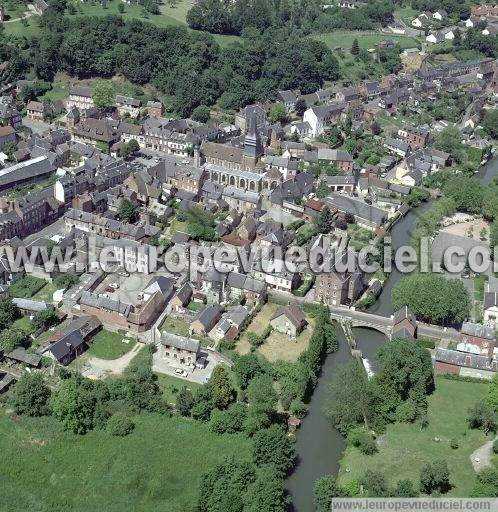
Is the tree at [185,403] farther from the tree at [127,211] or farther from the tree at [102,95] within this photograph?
the tree at [102,95]

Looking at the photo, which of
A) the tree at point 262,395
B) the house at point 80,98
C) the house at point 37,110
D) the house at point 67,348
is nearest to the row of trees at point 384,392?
the tree at point 262,395

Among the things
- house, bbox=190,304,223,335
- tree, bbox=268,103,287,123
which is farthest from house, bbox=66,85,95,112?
house, bbox=190,304,223,335

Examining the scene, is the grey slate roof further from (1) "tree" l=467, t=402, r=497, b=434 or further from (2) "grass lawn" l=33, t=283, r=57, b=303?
(1) "tree" l=467, t=402, r=497, b=434

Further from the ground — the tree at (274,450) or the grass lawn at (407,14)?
the grass lawn at (407,14)

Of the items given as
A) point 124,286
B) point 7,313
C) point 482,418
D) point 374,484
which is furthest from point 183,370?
point 482,418

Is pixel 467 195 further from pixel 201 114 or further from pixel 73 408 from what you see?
pixel 73 408

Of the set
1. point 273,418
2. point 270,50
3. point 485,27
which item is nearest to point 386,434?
point 273,418
